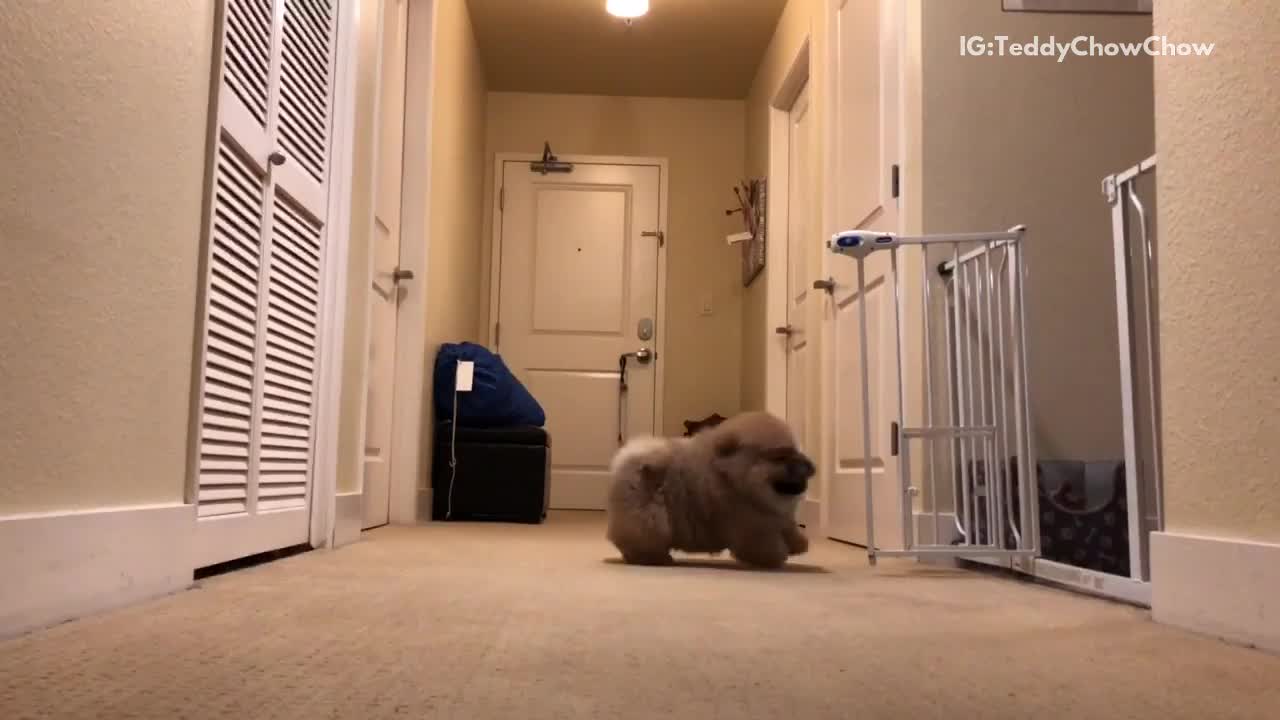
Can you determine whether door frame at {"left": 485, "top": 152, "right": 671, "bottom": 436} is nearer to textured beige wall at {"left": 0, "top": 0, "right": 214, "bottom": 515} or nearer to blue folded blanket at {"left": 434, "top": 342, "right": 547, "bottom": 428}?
blue folded blanket at {"left": 434, "top": 342, "right": 547, "bottom": 428}

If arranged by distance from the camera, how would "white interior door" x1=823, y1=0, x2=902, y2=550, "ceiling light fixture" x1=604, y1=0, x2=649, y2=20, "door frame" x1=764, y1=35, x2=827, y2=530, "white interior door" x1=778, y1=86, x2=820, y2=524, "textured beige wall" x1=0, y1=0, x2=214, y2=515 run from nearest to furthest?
1. "textured beige wall" x1=0, y1=0, x2=214, y2=515
2. "white interior door" x1=823, y1=0, x2=902, y2=550
3. "white interior door" x1=778, y1=86, x2=820, y2=524
4. "ceiling light fixture" x1=604, y1=0, x2=649, y2=20
5. "door frame" x1=764, y1=35, x2=827, y2=530

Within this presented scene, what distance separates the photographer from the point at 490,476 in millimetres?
4641

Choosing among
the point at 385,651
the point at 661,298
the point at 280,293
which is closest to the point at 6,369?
the point at 385,651

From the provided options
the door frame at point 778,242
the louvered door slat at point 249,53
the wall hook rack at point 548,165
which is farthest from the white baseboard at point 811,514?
the wall hook rack at point 548,165

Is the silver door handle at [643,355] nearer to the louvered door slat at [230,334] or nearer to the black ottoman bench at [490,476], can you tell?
the black ottoman bench at [490,476]

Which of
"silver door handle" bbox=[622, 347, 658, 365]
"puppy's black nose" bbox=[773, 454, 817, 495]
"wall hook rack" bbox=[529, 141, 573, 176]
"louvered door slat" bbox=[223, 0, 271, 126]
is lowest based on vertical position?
"puppy's black nose" bbox=[773, 454, 817, 495]

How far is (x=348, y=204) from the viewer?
296 cm

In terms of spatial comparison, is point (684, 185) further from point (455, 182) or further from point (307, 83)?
point (307, 83)

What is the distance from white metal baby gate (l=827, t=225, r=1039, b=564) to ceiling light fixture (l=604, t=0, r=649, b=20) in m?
2.59

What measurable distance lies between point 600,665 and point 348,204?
208cm

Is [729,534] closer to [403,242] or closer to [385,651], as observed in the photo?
[385,651]

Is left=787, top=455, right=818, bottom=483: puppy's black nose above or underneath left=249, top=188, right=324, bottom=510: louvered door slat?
underneath

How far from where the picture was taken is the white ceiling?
17.9ft

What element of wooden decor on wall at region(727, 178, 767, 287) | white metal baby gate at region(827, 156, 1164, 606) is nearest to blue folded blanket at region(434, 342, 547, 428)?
wooden decor on wall at region(727, 178, 767, 287)
